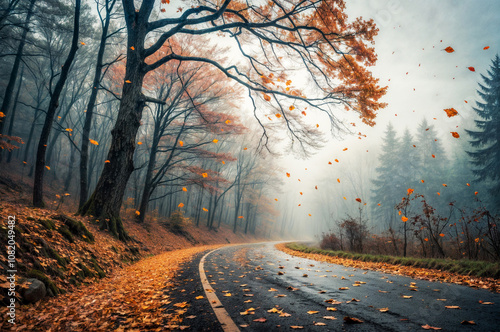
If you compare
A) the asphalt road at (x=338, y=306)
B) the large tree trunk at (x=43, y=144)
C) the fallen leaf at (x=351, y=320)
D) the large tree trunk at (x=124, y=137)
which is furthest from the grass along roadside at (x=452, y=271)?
the large tree trunk at (x=43, y=144)

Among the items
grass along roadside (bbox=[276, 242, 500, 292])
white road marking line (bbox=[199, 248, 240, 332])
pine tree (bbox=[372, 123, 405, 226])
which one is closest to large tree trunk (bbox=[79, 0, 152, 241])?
white road marking line (bbox=[199, 248, 240, 332])

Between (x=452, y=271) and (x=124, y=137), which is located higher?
(x=124, y=137)

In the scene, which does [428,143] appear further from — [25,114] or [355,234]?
[25,114]

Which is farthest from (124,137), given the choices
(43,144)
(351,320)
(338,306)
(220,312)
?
(351,320)

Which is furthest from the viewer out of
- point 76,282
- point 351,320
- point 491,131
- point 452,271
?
point 491,131

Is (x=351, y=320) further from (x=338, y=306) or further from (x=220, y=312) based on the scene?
(x=220, y=312)

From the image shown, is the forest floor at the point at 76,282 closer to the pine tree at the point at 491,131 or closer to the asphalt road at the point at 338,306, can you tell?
the asphalt road at the point at 338,306

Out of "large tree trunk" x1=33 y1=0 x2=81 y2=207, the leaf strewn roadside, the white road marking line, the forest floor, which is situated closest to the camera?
the white road marking line

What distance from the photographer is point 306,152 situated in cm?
988

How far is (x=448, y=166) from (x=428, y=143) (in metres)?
5.13

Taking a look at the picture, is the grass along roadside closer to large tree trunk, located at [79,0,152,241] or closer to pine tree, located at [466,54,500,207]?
large tree trunk, located at [79,0,152,241]

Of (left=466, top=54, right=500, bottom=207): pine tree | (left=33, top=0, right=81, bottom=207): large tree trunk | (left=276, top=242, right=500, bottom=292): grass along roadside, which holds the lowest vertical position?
(left=276, top=242, right=500, bottom=292): grass along roadside

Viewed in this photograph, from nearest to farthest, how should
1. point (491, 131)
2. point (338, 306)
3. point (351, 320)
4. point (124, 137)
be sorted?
point (351, 320)
point (338, 306)
point (124, 137)
point (491, 131)

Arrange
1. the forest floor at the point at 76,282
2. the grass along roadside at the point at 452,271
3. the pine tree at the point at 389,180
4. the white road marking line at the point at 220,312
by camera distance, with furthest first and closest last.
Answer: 1. the pine tree at the point at 389,180
2. the grass along roadside at the point at 452,271
3. the forest floor at the point at 76,282
4. the white road marking line at the point at 220,312
